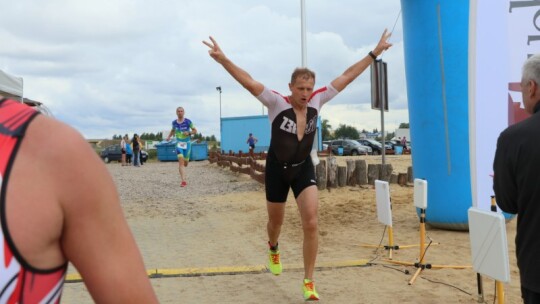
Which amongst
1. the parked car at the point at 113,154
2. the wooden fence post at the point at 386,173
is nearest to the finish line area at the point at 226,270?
the wooden fence post at the point at 386,173

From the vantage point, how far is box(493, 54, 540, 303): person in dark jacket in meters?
2.31

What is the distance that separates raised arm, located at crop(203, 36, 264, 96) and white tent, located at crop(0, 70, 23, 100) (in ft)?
14.5

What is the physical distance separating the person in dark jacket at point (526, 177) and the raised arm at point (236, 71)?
94.6 inches

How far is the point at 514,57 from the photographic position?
648cm

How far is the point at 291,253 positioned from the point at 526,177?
4440 millimetres

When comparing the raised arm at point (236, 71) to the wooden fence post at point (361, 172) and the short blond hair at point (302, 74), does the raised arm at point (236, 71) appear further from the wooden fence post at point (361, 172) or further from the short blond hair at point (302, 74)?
the wooden fence post at point (361, 172)

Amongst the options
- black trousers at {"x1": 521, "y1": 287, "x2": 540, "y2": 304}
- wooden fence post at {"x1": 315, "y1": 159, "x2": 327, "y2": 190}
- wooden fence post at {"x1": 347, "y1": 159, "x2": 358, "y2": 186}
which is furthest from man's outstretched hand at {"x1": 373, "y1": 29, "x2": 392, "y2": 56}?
wooden fence post at {"x1": 347, "y1": 159, "x2": 358, "y2": 186}

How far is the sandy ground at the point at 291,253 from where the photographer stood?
15.3 ft

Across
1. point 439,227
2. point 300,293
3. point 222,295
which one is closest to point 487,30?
point 439,227

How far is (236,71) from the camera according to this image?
14.3 feet

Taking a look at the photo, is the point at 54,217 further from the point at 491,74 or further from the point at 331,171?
the point at 331,171

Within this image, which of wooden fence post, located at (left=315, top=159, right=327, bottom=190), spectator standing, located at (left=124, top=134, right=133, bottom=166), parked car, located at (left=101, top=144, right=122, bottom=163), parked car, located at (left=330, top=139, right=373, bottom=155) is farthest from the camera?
parked car, located at (left=330, top=139, right=373, bottom=155)

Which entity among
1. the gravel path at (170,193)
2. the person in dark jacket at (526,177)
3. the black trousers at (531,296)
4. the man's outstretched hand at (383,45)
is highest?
the man's outstretched hand at (383,45)

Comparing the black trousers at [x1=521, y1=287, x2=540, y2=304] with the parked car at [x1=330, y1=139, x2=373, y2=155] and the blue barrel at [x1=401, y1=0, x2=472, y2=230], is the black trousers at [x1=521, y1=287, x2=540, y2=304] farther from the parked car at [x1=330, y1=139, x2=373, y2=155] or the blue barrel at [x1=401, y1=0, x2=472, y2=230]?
the parked car at [x1=330, y1=139, x2=373, y2=155]
